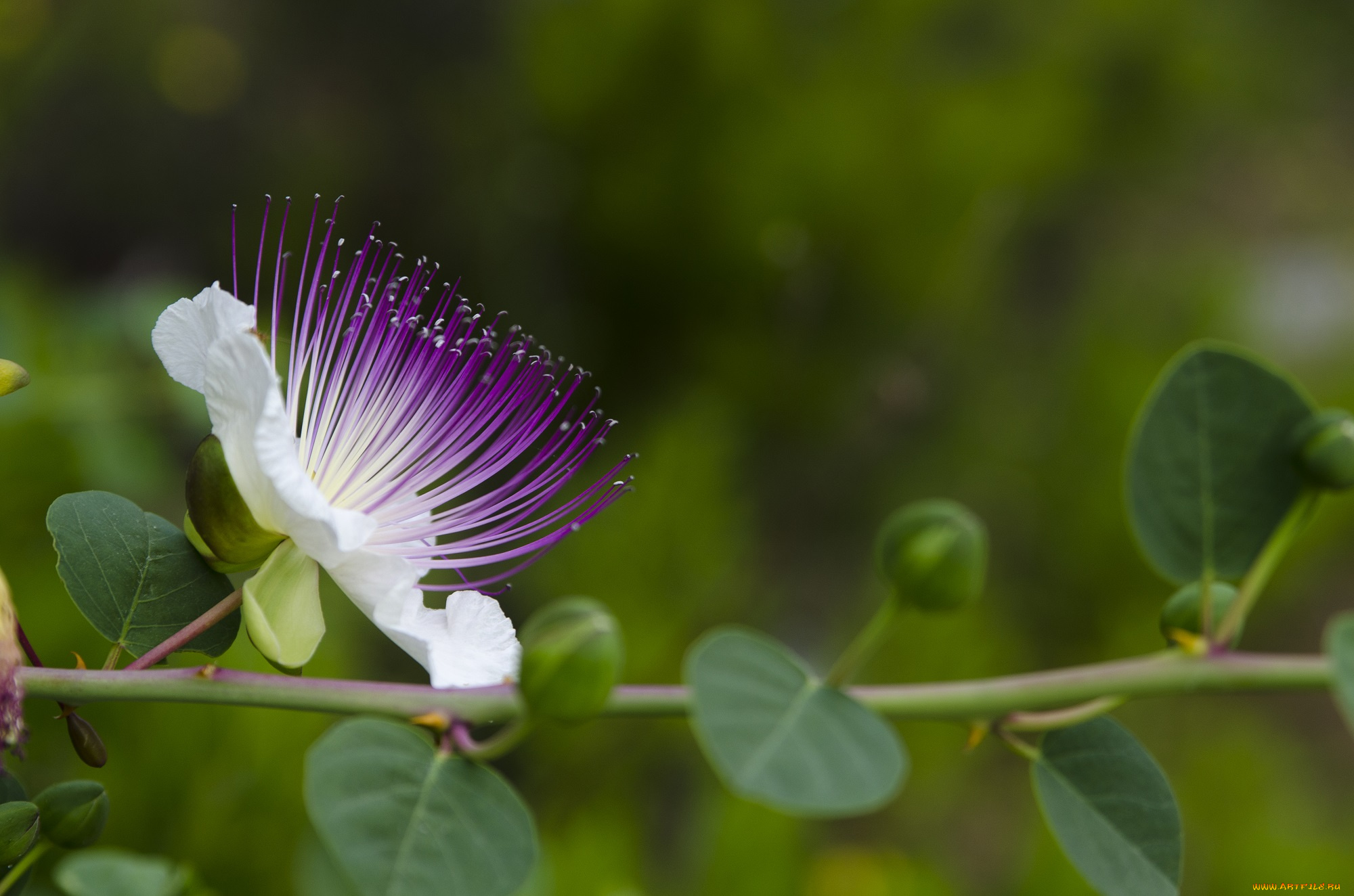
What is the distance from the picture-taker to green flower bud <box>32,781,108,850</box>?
0.43 m

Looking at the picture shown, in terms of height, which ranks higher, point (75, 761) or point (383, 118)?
point (383, 118)

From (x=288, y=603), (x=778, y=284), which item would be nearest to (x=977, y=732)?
(x=288, y=603)

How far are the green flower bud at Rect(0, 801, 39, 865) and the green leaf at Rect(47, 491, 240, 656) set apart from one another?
7 centimetres

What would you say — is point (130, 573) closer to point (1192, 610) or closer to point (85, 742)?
point (85, 742)

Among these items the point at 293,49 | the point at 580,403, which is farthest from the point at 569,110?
the point at 293,49

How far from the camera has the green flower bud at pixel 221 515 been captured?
1.42 feet

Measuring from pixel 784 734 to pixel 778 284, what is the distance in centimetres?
171

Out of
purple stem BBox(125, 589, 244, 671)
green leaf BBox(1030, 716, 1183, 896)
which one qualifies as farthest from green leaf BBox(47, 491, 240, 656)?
green leaf BBox(1030, 716, 1183, 896)

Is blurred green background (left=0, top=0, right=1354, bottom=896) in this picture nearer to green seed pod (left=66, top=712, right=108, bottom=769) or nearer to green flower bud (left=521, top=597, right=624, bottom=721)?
green seed pod (left=66, top=712, right=108, bottom=769)

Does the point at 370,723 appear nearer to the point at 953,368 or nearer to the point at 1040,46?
the point at 953,368

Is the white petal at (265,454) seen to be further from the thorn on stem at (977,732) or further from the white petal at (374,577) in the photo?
the thorn on stem at (977,732)

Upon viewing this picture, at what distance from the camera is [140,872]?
58 centimetres

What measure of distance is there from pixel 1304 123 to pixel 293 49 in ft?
9.17

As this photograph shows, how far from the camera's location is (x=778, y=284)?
6.61ft
